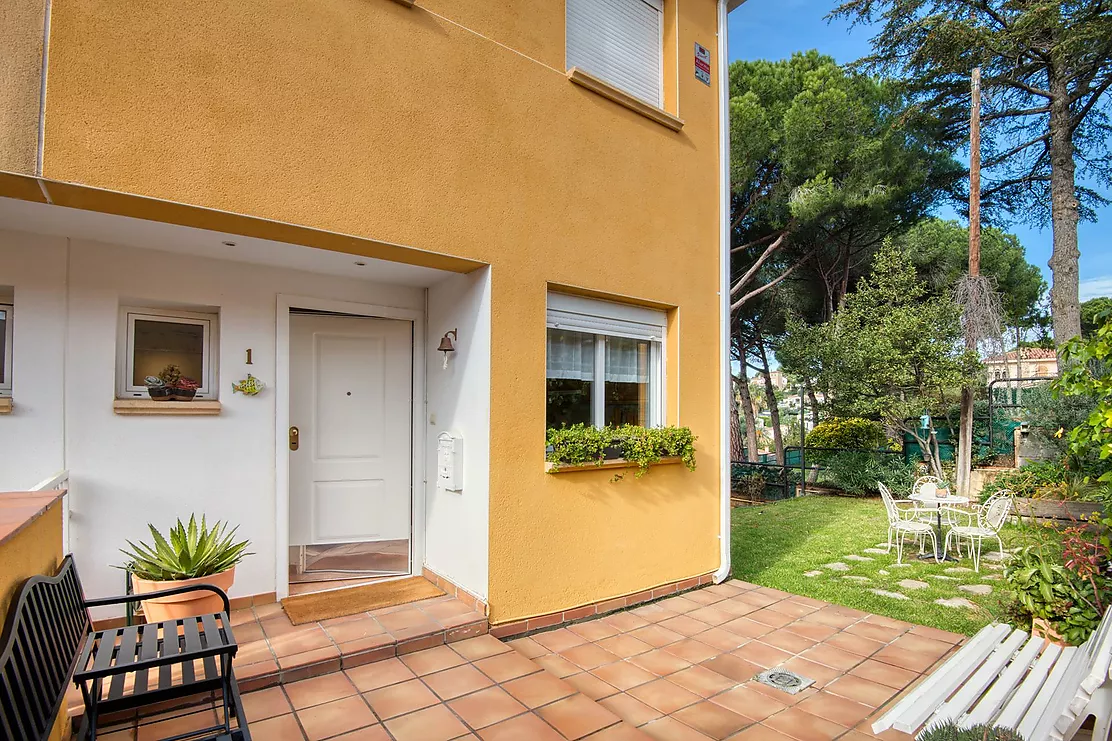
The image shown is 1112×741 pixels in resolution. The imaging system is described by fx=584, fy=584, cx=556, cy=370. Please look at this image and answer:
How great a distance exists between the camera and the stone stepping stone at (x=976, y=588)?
569cm

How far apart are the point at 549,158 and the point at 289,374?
2726 millimetres

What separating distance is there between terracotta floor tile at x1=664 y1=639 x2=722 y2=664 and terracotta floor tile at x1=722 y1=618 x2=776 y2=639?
1.31 ft

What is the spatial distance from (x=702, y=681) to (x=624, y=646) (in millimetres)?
687

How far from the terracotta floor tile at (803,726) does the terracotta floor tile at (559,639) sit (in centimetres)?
146

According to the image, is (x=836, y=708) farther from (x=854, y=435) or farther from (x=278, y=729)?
(x=854, y=435)

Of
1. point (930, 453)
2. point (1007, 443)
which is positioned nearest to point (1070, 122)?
point (1007, 443)

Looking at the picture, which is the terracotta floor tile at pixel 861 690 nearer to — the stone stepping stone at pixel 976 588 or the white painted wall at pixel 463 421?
the white painted wall at pixel 463 421

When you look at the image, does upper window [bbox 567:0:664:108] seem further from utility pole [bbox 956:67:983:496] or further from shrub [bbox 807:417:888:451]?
shrub [bbox 807:417:888:451]

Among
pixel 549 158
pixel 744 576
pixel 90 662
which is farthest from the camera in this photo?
pixel 744 576

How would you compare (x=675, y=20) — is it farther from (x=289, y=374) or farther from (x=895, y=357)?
(x=895, y=357)

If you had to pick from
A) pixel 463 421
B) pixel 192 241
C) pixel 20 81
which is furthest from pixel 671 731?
pixel 20 81

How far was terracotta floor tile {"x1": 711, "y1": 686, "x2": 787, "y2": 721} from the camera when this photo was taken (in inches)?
130

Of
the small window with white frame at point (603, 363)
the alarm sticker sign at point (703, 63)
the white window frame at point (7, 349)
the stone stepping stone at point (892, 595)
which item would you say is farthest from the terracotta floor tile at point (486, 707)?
the alarm sticker sign at point (703, 63)

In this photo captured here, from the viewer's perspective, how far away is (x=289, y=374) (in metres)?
4.74
